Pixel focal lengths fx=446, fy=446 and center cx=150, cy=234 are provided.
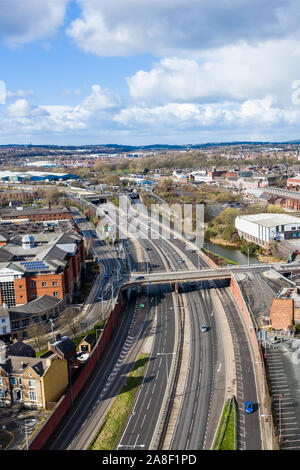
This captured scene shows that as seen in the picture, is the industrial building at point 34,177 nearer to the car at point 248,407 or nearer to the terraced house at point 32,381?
the terraced house at point 32,381

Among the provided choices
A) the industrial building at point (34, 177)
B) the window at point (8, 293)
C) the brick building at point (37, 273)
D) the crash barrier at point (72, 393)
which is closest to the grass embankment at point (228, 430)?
the crash barrier at point (72, 393)

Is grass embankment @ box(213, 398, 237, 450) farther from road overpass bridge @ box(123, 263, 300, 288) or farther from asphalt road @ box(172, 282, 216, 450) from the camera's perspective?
road overpass bridge @ box(123, 263, 300, 288)

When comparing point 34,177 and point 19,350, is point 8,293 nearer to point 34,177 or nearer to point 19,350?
point 19,350

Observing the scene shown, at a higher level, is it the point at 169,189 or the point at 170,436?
the point at 169,189

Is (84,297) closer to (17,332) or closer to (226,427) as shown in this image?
(17,332)

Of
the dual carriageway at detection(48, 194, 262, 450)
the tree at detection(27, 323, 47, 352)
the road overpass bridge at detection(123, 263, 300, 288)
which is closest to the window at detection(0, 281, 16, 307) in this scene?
the tree at detection(27, 323, 47, 352)
